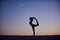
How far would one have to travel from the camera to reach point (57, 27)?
3.05 meters

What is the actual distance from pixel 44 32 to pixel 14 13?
100cm

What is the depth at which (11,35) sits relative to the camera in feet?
9.91

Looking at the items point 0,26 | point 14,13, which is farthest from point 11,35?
point 14,13

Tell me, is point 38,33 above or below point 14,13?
below

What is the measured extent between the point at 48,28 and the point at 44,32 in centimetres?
16
